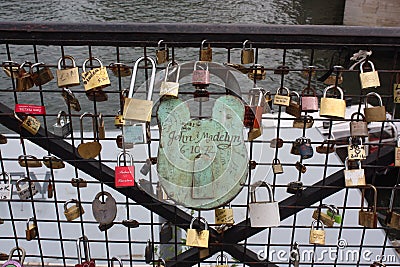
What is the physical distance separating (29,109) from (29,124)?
0.18 ft

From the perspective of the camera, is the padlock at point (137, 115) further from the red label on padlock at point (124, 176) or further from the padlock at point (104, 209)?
the padlock at point (104, 209)

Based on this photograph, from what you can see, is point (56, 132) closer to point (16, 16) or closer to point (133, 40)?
point (133, 40)

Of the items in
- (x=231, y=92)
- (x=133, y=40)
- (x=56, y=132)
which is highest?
(x=133, y=40)

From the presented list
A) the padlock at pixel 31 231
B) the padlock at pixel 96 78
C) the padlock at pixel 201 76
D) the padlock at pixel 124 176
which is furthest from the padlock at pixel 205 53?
the padlock at pixel 31 231

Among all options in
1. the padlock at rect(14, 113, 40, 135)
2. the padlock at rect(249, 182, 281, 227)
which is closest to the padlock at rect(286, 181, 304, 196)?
the padlock at rect(249, 182, 281, 227)

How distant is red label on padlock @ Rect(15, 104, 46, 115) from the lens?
136 cm

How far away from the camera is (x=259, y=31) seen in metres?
1.25

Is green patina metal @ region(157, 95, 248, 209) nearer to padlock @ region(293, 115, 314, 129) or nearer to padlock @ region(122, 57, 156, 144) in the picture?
padlock @ region(122, 57, 156, 144)

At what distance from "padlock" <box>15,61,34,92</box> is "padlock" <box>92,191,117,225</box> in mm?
378

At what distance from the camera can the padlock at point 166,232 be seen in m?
1.55

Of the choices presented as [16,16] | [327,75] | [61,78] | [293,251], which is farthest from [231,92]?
[16,16]

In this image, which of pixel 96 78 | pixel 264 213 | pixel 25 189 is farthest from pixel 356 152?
pixel 25 189

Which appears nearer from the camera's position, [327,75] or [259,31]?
[259,31]

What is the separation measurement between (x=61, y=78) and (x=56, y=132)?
24cm
